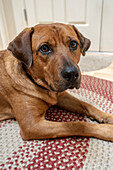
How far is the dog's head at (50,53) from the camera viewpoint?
118 cm

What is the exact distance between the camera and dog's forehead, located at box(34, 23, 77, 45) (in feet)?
4.07

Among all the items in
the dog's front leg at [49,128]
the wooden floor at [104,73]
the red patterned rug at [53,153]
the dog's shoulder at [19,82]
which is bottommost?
the wooden floor at [104,73]

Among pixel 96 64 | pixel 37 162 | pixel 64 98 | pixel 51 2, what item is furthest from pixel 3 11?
pixel 37 162

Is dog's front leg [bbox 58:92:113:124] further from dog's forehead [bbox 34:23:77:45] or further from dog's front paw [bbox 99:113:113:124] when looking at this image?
dog's forehead [bbox 34:23:77:45]

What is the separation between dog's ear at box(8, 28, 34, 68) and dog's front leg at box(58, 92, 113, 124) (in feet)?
2.12

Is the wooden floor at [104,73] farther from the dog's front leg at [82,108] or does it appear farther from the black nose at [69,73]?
the black nose at [69,73]

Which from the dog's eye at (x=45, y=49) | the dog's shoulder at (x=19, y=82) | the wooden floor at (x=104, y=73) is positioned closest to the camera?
the dog's eye at (x=45, y=49)

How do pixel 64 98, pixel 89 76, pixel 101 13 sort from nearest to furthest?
pixel 64 98 → pixel 89 76 → pixel 101 13

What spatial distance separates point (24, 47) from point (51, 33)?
241 mm

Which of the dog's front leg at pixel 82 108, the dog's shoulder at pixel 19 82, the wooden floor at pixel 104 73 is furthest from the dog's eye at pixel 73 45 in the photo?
the wooden floor at pixel 104 73

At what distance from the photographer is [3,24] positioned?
370cm

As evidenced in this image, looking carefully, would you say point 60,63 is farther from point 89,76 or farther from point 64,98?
point 89,76

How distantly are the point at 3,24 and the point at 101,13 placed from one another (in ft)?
7.24

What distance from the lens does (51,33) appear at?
1254mm
